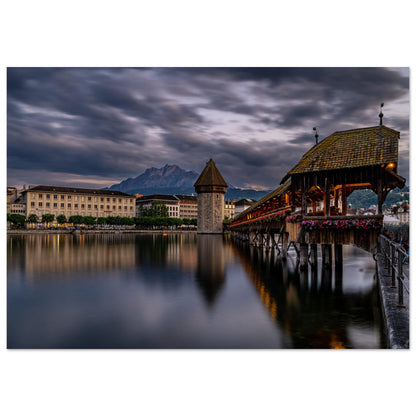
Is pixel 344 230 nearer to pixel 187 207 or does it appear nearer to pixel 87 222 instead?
pixel 87 222

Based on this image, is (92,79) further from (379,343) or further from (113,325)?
(379,343)

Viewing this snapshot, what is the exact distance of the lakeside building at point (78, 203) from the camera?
261ft

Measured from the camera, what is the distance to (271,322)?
9438 millimetres

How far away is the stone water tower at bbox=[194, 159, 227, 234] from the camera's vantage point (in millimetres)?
76213

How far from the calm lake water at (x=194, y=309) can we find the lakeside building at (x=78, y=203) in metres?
59.5

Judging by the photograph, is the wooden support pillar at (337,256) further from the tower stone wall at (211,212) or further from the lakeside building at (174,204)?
the lakeside building at (174,204)

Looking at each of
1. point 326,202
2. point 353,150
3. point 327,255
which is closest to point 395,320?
point 326,202

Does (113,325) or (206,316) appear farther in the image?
(206,316)

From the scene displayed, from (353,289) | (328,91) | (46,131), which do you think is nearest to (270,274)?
(353,289)

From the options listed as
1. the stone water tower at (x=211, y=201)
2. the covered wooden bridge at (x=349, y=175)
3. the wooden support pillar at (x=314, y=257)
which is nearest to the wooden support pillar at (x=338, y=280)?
the wooden support pillar at (x=314, y=257)

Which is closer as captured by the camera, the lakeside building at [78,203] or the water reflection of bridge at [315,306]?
the water reflection of bridge at [315,306]

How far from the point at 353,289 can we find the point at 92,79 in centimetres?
1084

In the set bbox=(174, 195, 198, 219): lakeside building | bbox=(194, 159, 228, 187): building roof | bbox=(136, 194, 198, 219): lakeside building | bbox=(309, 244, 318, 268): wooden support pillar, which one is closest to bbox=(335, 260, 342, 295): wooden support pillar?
bbox=(309, 244, 318, 268): wooden support pillar

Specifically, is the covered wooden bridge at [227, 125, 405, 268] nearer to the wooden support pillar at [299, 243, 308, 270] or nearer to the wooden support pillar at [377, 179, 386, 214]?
the wooden support pillar at [377, 179, 386, 214]
